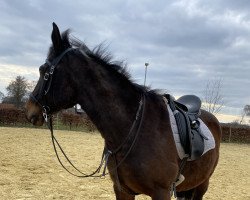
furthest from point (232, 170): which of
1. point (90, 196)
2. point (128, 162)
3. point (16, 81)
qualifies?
point (16, 81)

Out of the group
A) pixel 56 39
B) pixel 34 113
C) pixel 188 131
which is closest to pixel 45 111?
pixel 34 113

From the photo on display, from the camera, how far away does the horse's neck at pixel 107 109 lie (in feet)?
11.0

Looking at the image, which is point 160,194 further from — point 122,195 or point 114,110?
point 114,110

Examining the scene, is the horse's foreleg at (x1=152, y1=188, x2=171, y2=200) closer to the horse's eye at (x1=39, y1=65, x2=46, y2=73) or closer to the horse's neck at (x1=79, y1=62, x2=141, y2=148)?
the horse's neck at (x1=79, y1=62, x2=141, y2=148)

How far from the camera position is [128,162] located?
3.27m

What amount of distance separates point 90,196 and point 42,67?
13.8 feet

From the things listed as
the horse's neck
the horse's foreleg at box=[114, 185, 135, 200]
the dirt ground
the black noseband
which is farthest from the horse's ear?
the dirt ground

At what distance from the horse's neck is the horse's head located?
0.17 metres

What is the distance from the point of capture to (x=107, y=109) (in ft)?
11.0

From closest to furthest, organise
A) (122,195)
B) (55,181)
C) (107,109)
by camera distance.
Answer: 1. (107,109)
2. (122,195)
3. (55,181)

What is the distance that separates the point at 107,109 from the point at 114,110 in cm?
7

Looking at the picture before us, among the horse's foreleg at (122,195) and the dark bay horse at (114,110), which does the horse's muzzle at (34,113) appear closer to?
the dark bay horse at (114,110)

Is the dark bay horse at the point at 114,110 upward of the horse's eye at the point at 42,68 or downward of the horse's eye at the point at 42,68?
downward

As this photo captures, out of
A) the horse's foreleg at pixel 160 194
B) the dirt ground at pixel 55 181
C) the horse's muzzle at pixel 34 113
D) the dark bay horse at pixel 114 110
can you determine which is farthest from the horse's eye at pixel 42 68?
the dirt ground at pixel 55 181
